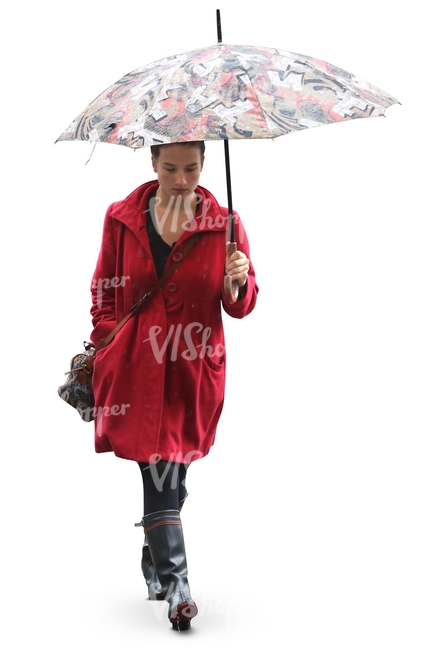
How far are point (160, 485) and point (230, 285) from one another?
1006 mm

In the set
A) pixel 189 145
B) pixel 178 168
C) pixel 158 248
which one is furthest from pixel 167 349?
pixel 189 145

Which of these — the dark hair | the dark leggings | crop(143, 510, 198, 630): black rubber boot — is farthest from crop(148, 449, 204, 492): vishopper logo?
the dark hair

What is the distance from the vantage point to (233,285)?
5.85 meters

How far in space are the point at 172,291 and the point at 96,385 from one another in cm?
62

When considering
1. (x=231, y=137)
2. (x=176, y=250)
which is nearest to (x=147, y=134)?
(x=231, y=137)

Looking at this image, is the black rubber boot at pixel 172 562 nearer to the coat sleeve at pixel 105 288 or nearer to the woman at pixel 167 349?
Result: the woman at pixel 167 349

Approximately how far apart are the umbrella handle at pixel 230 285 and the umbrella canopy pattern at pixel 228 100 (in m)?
0.79

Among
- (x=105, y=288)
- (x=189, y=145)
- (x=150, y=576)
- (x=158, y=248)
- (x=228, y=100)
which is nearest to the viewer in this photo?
(x=228, y=100)

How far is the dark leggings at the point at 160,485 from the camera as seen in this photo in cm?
593

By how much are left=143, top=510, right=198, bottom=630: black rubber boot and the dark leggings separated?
0.04 m

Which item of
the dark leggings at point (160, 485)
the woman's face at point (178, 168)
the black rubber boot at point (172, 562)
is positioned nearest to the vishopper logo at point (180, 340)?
the dark leggings at point (160, 485)

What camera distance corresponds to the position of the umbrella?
513 cm

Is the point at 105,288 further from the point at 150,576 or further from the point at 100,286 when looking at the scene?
the point at 150,576

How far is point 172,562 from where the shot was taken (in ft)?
19.3
